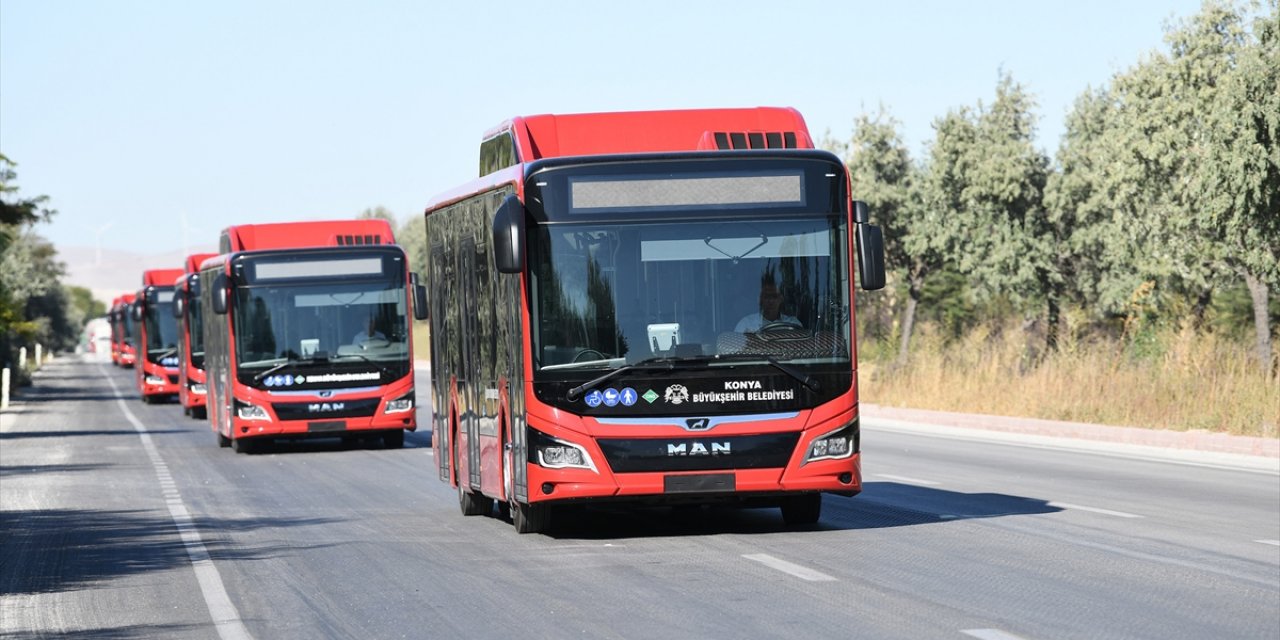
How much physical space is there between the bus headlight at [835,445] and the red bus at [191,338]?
1080 inches

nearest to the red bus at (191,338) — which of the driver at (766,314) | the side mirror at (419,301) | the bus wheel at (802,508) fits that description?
the side mirror at (419,301)

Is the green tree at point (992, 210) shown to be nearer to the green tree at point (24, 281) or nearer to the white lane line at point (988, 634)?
the green tree at point (24, 281)

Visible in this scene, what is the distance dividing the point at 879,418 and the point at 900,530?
21.9 metres

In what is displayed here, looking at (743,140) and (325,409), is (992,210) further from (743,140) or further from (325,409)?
(743,140)

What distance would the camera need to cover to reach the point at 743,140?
14.6 metres

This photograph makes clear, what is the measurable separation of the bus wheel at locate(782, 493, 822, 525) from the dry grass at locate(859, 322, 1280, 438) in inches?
446

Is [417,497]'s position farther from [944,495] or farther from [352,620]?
[352,620]

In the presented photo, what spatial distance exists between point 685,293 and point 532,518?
2.14 metres

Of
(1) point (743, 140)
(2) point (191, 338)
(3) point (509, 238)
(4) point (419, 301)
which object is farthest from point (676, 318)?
(2) point (191, 338)

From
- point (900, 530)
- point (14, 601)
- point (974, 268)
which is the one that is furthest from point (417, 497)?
point (974, 268)

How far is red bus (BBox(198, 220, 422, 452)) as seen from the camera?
88.6 feet

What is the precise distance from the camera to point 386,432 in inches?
1110

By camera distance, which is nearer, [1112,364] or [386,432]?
[386,432]

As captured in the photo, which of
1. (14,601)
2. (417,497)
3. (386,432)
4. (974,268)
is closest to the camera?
(14,601)
